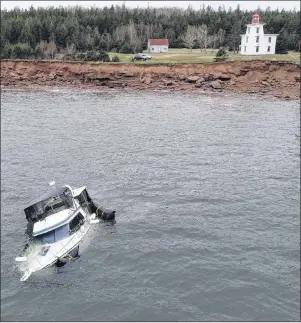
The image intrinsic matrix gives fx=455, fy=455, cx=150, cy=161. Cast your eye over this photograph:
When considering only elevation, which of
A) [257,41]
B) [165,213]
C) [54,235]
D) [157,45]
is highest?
[257,41]

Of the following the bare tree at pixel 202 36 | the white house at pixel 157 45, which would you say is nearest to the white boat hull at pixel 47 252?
the bare tree at pixel 202 36

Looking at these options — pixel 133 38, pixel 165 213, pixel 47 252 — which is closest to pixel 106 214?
pixel 165 213

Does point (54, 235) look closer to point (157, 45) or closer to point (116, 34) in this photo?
point (157, 45)

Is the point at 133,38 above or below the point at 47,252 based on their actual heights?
above

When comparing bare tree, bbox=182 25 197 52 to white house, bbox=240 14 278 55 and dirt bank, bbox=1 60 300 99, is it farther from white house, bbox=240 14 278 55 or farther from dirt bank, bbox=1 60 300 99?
dirt bank, bbox=1 60 300 99

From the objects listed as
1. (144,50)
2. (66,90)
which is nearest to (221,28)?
(144,50)

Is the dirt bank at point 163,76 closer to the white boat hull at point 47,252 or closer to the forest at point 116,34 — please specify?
the forest at point 116,34

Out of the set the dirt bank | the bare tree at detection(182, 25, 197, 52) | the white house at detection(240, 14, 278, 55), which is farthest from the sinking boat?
the bare tree at detection(182, 25, 197, 52)
